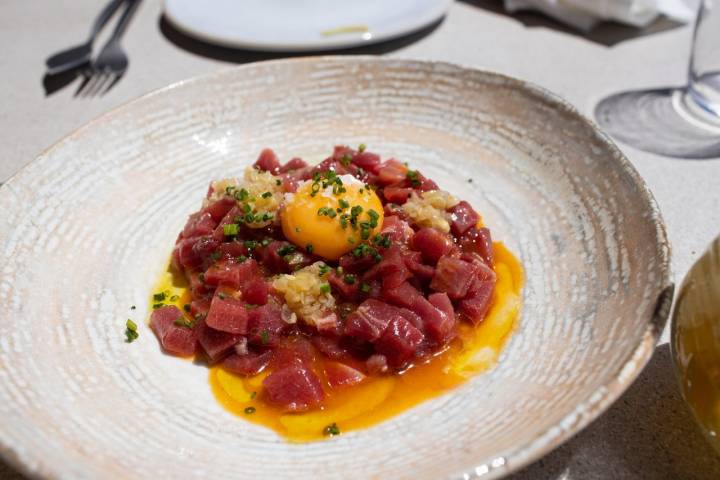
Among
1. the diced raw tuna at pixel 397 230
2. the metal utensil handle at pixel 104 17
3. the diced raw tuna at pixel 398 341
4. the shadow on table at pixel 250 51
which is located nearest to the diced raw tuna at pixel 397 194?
the diced raw tuna at pixel 397 230

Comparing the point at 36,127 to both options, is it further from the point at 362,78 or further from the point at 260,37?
the point at 362,78

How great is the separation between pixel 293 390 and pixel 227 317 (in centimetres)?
48

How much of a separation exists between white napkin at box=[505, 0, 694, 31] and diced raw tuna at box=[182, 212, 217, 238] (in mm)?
4118

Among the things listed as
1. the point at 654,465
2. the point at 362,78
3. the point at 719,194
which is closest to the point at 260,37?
the point at 362,78

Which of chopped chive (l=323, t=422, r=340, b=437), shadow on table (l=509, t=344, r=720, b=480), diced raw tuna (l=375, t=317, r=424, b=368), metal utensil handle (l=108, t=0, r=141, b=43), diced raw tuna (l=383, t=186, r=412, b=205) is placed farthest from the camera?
metal utensil handle (l=108, t=0, r=141, b=43)

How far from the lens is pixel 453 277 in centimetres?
305

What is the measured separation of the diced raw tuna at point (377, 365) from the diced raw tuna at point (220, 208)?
46.2 inches

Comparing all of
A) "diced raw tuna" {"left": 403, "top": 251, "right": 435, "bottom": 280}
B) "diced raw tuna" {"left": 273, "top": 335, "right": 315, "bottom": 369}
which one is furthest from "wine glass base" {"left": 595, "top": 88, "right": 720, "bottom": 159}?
"diced raw tuna" {"left": 273, "top": 335, "right": 315, "bottom": 369}

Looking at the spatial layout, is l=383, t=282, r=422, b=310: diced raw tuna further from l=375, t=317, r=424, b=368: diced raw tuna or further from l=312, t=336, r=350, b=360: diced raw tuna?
l=312, t=336, r=350, b=360: diced raw tuna

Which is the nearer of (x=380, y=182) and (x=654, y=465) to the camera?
(x=654, y=465)

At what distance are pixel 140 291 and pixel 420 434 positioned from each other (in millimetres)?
1715

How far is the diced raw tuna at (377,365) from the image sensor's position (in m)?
2.90

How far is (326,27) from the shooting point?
17.5 feet

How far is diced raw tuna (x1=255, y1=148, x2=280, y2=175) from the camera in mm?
3744
